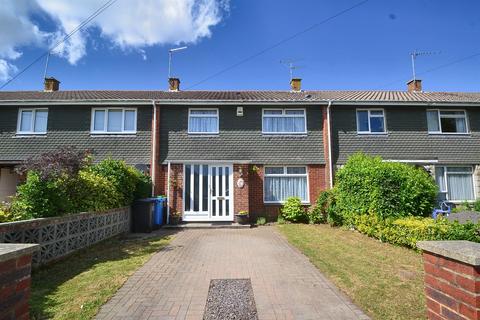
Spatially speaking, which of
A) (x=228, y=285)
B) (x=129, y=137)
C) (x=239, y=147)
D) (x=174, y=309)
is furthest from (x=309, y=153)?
(x=174, y=309)

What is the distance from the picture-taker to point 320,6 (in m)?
11.1

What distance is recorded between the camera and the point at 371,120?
14477mm

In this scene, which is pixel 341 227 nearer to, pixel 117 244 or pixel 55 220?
pixel 117 244

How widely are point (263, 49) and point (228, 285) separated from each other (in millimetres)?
11823

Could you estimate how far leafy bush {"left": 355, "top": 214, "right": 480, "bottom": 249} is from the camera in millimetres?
6695

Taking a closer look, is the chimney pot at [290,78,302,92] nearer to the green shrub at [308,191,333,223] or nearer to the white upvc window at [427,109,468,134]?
the white upvc window at [427,109,468,134]

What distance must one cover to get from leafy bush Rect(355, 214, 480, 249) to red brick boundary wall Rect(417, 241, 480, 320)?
4087mm

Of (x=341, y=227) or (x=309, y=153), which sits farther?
(x=309, y=153)

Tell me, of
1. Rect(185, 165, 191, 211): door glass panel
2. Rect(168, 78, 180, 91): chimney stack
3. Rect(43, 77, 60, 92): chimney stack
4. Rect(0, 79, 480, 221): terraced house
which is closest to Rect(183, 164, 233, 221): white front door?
Rect(185, 165, 191, 211): door glass panel

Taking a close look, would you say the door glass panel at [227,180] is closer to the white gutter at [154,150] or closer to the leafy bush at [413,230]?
the white gutter at [154,150]

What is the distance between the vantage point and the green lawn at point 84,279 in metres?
4.03

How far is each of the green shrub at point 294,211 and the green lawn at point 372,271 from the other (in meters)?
3.34

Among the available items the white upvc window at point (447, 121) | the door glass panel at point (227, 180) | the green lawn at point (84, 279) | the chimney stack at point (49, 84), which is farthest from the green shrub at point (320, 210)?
the chimney stack at point (49, 84)

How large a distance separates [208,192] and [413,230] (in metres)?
7.74
